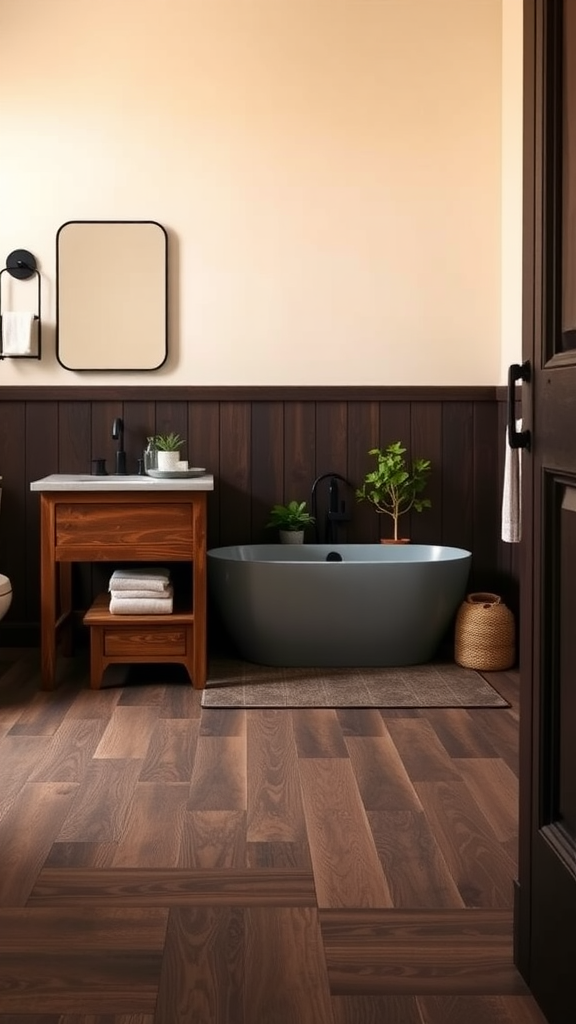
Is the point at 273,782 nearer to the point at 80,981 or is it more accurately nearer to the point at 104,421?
the point at 80,981

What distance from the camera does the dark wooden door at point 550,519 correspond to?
166 centimetres

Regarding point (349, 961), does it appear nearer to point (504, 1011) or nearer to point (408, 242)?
point (504, 1011)

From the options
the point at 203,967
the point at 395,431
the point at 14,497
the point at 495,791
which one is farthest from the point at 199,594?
the point at 203,967

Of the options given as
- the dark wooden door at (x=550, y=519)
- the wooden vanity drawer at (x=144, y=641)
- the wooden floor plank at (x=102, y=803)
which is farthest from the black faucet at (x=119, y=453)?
the dark wooden door at (x=550, y=519)

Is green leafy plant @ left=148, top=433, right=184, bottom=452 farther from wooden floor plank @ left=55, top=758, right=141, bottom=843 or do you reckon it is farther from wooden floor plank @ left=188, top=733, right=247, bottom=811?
wooden floor plank @ left=55, top=758, right=141, bottom=843

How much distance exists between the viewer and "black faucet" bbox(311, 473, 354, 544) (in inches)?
180

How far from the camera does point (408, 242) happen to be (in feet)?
15.1

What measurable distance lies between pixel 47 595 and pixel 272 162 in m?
2.02

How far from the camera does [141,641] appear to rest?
395 cm

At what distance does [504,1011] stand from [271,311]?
3.31m

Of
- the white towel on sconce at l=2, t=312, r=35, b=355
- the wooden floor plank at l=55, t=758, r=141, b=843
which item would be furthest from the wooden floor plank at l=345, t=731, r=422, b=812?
the white towel on sconce at l=2, t=312, r=35, b=355

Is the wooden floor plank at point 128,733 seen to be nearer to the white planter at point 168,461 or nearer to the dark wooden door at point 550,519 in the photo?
the white planter at point 168,461

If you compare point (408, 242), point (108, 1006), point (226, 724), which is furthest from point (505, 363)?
point (108, 1006)

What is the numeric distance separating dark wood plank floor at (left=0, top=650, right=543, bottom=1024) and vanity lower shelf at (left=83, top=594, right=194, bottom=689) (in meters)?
0.34
